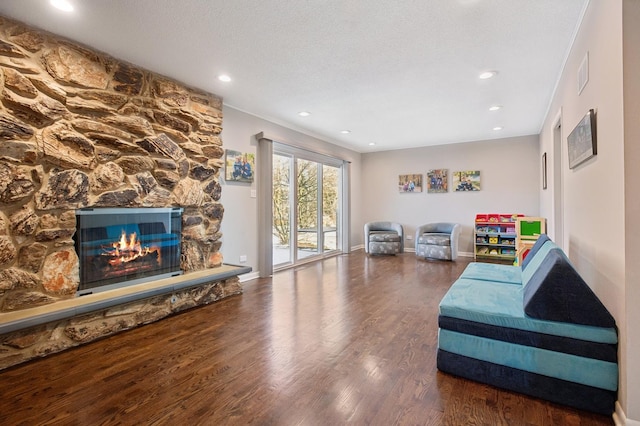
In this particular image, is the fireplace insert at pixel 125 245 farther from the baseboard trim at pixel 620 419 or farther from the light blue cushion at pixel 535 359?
the baseboard trim at pixel 620 419

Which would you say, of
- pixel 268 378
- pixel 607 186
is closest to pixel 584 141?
pixel 607 186

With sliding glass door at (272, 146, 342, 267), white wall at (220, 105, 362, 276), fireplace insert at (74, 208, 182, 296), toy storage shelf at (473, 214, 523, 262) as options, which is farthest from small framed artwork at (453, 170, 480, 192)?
fireplace insert at (74, 208, 182, 296)

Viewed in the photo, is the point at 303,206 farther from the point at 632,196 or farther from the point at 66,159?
the point at 632,196

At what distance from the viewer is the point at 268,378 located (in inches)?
82.4

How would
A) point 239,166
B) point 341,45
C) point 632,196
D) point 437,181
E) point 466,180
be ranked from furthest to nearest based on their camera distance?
point 437,181
point 466,180
point 239,166
point 341,45
point 632,196

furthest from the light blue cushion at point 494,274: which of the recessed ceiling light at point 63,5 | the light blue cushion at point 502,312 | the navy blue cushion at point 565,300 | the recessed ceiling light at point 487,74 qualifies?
the recessed ceiling light at point 63,5

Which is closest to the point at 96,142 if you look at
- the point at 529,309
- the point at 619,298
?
the point at 529,309

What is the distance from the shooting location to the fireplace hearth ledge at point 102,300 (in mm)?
2268

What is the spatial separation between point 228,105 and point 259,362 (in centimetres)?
347

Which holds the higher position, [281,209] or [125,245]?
[281,209]

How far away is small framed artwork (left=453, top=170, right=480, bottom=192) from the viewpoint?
22.6ft

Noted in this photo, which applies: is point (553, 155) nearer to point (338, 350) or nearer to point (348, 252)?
point (338, 350)

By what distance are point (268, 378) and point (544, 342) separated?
1.69m

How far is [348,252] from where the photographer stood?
7.45 m
